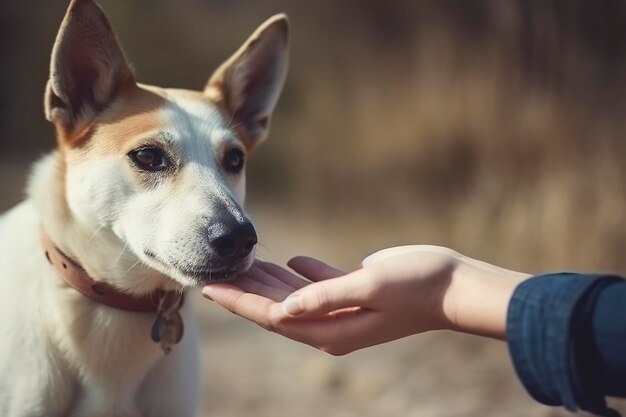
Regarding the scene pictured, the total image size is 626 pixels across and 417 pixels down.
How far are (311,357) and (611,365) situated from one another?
3.24m

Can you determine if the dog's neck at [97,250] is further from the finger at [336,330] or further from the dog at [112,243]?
the finger at [336,330]

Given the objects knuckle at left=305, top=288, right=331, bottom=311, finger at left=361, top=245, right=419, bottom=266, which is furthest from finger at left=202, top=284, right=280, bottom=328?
finger at left=361, top=245, right=419, bottom=266

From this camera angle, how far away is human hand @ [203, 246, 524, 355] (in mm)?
1854

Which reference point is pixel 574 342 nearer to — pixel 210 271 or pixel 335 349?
pixel 335 349

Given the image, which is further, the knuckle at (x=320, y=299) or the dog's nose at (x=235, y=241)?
the dog's nose at (x=235, y=241)

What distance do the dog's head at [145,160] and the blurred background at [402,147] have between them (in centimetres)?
193

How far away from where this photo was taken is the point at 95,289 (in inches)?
95.1

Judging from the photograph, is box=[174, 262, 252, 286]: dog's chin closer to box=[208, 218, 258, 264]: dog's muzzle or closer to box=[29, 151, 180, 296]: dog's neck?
box=[208, 218, 258, 264]: dog's muzzle

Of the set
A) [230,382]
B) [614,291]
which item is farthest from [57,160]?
[230,382]

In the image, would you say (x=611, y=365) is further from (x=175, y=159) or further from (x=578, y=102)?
(x=578, y=102)

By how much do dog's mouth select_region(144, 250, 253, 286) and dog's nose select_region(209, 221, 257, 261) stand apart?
21 millimetres

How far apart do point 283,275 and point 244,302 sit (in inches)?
9.3

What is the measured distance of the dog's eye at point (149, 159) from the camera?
2.40 meters

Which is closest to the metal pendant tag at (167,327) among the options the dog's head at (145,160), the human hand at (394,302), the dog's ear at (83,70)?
the dog's head at (145,160)
